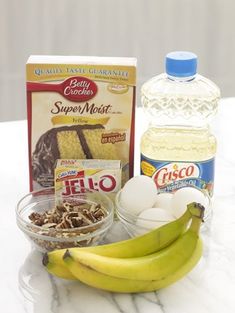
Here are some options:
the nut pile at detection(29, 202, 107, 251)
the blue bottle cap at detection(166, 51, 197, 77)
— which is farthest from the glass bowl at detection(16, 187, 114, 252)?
the blue bottle cap at detection(166, 51, 197, 77)

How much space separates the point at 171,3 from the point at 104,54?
30cm

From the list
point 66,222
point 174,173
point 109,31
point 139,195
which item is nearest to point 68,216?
point 66,222

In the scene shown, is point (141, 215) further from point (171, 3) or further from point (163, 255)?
point (171, 3)

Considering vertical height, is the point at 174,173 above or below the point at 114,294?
above

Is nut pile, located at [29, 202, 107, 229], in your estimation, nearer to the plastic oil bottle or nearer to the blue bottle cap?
the plastic oil bottle

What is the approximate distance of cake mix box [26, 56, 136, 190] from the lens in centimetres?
135

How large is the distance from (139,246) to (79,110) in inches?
13.0

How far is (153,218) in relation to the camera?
125cm

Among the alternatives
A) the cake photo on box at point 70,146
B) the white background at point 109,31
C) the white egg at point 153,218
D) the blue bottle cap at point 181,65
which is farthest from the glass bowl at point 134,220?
the white background at point 109,31

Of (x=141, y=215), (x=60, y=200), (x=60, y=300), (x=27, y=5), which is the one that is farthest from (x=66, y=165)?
(x=27, y=5)

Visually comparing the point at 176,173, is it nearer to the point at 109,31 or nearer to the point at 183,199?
the point at 183,199

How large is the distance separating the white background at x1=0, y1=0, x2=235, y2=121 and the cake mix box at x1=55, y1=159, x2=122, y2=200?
1238 millimetres

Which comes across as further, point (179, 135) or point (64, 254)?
point (179, 135)

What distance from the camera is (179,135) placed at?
1532 mm
